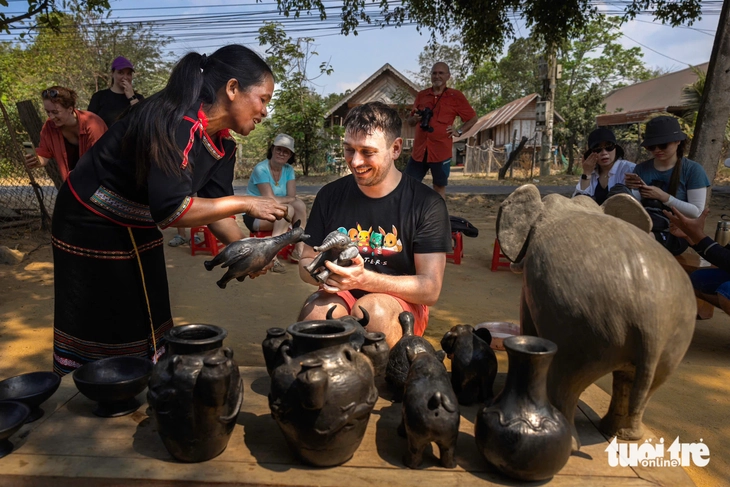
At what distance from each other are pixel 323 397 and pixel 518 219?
1.00 metres

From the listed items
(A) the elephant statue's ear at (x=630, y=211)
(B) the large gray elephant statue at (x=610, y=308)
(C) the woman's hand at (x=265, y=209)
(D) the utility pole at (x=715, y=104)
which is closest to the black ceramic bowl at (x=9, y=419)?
(C) the woman's hand at (x=265, y=209)

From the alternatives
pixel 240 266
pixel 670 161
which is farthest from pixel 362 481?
pixel 670 161

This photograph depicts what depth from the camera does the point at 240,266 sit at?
1833 millimetres

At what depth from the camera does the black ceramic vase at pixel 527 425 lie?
56.1 inches

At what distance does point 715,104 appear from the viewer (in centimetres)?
546

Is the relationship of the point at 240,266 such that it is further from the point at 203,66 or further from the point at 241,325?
the point at 241,325

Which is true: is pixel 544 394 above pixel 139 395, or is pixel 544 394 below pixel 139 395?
above

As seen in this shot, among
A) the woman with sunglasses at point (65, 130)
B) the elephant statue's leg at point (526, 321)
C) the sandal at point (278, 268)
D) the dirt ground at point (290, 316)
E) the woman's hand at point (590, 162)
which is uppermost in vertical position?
the woman with sunglasses at point (65, 130)

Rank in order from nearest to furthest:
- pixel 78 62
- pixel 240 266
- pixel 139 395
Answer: pixel 240 266, pixel 139 395, pixel 78 62

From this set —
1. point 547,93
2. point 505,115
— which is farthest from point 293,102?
point 505,115

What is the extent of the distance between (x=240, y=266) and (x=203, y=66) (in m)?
0.84

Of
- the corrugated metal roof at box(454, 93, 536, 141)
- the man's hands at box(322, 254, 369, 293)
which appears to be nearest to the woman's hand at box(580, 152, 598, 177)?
the man's hands at box(322, 254, 369, 293)

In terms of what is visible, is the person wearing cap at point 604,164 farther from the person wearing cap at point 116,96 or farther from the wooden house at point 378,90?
the wooden house at point 378,90

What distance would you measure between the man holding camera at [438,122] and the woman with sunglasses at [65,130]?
3727 mm
